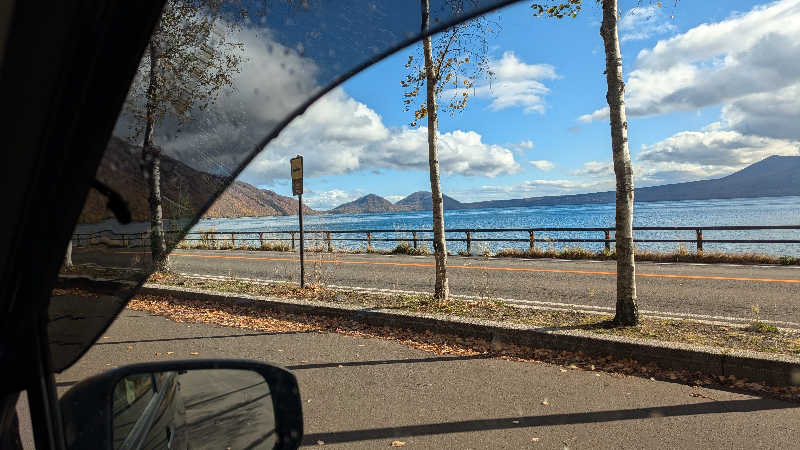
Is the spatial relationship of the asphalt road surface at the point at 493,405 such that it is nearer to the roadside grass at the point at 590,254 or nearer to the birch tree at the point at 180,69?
the birch tree at the point at 180,69

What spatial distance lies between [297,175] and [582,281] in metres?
6.53

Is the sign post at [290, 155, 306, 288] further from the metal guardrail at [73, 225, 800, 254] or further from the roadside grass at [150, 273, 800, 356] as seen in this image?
the metal guardrail at [73, 225, 800, 254]

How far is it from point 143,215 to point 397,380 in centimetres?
412

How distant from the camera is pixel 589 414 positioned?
384 cm

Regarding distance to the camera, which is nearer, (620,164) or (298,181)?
(620,164)

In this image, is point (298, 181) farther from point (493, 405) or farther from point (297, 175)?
point (493, 405)

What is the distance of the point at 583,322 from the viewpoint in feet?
20.3

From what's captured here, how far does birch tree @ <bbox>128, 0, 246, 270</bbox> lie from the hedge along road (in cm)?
810

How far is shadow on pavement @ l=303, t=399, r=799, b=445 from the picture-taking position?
3611 mm

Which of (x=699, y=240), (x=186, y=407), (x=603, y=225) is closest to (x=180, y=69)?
(x=186, y=407)

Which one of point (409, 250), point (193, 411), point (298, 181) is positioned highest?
point (298, 181)

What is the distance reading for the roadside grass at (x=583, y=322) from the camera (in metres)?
5.18

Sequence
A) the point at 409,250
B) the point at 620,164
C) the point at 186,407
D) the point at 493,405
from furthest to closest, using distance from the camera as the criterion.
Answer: the point at 409,250 → the point at 620,164 → the point at 493,405 → the point at 186,407

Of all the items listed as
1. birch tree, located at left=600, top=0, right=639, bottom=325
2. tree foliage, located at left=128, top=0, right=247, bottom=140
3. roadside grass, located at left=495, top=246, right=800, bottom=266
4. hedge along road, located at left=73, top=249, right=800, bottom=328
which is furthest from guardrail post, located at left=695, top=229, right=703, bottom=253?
tree foliage, located at left=128, top=0, right=247, bottom=140
